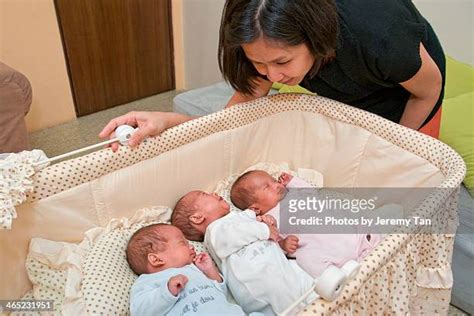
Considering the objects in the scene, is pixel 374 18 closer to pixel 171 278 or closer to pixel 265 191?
pixel 265 191

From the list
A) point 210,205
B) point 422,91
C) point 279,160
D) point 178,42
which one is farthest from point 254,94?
point 178,42

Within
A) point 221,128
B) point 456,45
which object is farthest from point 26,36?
point 456,45

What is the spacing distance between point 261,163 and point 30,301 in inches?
29.8

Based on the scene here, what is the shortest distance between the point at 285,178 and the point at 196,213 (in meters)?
0.30

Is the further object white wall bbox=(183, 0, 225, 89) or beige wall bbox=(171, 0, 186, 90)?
beige wall bbox=(171, 0, 186, 90)

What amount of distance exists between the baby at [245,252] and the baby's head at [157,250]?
0.09 metres

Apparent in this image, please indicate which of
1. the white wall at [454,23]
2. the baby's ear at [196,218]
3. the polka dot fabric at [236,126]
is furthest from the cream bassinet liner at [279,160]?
the white wall at [454,23]

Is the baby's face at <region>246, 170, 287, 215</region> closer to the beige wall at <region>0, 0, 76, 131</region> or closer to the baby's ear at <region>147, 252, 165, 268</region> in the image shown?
Answer: the baby's ear at <region>147, 252, 165, 268</region>

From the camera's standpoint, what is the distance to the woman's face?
89 centimetres

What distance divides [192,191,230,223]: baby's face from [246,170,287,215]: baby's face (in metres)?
0.09

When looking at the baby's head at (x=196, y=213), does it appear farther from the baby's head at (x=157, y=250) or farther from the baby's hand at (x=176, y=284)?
the baby's hand at (x=176, y=284)

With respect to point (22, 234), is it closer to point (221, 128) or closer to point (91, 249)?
point (91, 249)

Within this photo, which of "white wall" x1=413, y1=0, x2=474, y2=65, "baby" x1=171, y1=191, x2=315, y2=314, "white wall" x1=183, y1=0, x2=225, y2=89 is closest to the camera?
"baby" x1=171, y1=191, x2=315, y2=314

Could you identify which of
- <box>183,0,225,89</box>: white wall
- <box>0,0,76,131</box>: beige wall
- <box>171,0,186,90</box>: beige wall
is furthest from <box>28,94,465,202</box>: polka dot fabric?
<box>171,0,186,90</box>: beige wall
